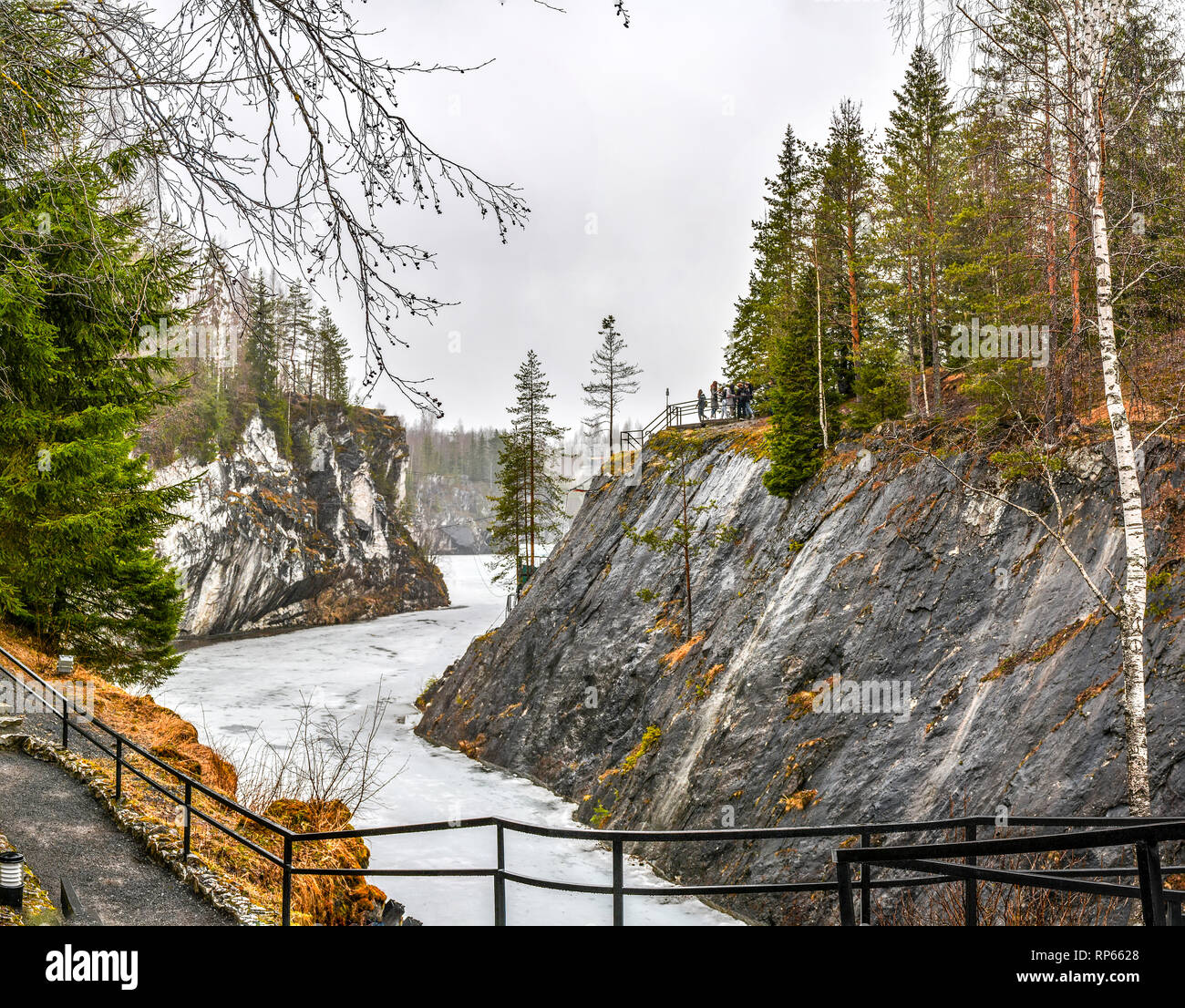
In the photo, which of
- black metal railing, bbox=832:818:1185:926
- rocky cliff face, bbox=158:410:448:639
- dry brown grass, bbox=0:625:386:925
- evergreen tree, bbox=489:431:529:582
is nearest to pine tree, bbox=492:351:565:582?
evergreen tree, bbox=489:431:529:582

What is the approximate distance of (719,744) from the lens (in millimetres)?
15977

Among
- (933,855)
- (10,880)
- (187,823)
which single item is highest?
(933,855)

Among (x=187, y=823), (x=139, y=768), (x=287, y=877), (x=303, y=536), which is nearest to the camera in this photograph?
(x=287, y=877)

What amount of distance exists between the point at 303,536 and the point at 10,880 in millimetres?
53946

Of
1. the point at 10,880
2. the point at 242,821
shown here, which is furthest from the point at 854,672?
the point at 10,880

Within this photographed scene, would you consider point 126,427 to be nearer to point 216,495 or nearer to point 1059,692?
point 1059,692

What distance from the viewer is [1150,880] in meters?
2.41

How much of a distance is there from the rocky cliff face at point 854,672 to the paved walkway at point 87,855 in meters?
8.44

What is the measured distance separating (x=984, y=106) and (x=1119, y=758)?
24.9 ft

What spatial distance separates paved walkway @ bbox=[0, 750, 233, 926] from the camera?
21.9 ft

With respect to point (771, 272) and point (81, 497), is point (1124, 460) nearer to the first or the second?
point (81, 497)

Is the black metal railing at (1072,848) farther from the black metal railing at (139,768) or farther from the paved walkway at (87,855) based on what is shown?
the paved walkway at (87,855)
